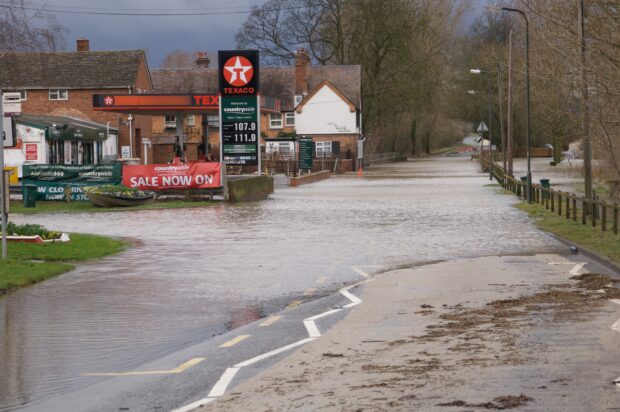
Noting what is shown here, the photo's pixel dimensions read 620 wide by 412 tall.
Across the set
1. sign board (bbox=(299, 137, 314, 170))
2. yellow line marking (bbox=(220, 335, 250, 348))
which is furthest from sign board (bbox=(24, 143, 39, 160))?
yellow line marking (bbox=(220, 335, 250, 348))

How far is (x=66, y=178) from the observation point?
40.5 m

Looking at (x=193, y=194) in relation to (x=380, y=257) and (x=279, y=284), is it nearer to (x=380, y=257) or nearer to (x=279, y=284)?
(x=380, y=257)

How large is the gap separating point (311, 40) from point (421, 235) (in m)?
78.4

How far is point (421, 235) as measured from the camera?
83.3 feet

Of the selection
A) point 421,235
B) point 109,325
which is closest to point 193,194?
point 421,235

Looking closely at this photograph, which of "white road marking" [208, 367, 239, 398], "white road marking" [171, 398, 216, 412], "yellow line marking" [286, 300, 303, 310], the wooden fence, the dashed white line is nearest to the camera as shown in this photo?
"white road marking" [171, 398, 216, 412]

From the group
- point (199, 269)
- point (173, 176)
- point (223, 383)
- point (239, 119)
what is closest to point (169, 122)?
point (239, 119)

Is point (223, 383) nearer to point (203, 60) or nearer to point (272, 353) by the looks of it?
point (272, 353)

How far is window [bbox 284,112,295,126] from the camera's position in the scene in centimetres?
9881

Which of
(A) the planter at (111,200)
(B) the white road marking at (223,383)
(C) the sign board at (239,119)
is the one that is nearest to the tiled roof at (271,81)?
(C) the sign board at (239,119)

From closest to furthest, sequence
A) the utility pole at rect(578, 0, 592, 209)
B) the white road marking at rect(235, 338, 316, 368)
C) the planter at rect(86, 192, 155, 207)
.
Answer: the white road marking at rect(235, 338, 316, 368), the utility pole at rect(578, 0, 592, 209), the planter at rect(86, 192, 155, 207)

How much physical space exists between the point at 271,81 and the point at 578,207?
70.5 metres

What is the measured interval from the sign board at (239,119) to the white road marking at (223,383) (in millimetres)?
35435

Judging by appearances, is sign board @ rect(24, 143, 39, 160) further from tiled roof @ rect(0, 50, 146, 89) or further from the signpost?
tiled roof @ rect(0, 50, 146, 89)
